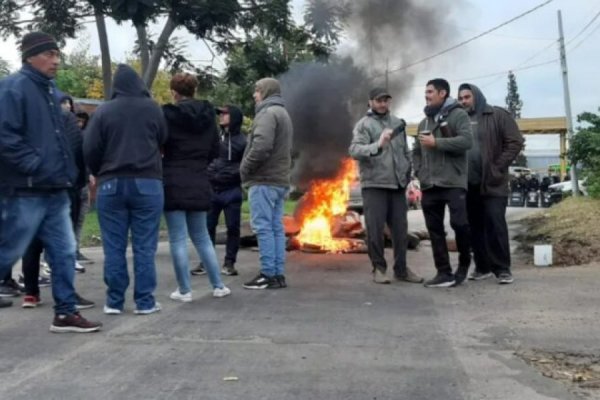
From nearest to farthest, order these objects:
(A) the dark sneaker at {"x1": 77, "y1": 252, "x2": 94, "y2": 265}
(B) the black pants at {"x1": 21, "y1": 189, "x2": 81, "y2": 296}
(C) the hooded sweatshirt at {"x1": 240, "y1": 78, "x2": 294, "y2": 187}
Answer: (B) the black pants at {"x1": 21, "y1": 189, "x2": 81, "y2": 296} < (C) the hooded sweatshirt at {"x1": 240, "y1": 78, "x2": 294, "y2": 187} < (A) the dark sneaker at {"x1": 77, "y1": 252, "x2": 94, "y2": 265}

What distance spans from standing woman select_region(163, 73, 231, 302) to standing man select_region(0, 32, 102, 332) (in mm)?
1258

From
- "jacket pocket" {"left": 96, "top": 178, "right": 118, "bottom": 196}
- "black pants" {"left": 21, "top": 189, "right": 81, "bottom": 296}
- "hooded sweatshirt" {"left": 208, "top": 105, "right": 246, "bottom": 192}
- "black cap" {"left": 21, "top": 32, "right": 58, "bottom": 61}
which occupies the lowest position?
"black pants" {"left": 21, "top": 189, "right": 81, "bottom": 296}

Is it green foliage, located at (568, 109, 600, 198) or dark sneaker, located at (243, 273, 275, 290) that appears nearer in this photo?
dark sneaker, located at (243, 273, 275, 290)

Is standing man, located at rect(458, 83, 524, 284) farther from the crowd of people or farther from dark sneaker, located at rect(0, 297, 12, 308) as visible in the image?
dark sneaker, located at rect(0, 297, 12, 308)

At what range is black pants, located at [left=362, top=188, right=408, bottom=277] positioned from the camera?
824 cm

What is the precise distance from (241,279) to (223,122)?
1674 mm

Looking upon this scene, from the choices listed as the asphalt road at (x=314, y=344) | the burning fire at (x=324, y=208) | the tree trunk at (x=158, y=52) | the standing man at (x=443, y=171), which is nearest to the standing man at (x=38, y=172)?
the asphalt road at (x=314, y=344)

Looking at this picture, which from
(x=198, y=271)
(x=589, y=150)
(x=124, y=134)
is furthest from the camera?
(x=589, y=150)

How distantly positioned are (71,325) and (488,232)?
14.3 ft

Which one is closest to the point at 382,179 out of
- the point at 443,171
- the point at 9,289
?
the point at 443,171

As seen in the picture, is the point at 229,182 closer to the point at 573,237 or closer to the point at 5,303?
the point at 5,303

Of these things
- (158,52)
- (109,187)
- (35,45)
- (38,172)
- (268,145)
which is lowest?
(109,187)

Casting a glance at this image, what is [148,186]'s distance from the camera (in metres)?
6.20

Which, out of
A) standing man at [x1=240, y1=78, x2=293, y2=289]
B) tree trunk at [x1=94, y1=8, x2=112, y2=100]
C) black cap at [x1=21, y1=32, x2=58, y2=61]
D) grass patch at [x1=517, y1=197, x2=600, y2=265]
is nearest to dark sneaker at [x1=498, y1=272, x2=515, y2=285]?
grass patch at [x1=517, y1=197, x2=600, y2=265]
